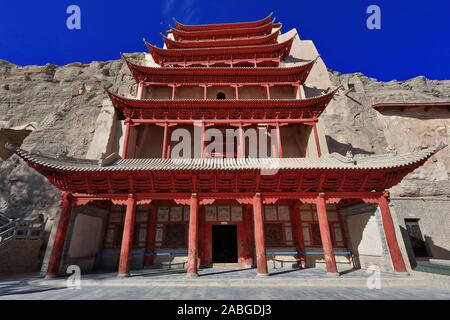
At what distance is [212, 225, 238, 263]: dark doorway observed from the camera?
11266 millimetres

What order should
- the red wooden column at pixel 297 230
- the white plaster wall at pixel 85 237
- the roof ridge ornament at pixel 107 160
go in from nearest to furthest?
the roof ridge ornament at pixel 107 160, the white plaster wall at pixel 85 237, the red wooden column at pixel 297 230

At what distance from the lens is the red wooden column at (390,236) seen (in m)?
8.01

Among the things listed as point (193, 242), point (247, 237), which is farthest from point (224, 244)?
point (193, 242)

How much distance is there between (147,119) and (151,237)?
724 centimetres

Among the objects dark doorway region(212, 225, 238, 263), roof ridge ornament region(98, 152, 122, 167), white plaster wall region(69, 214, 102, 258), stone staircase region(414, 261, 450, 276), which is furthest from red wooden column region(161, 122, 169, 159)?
stone staircase region(414, 261, 450, 276)

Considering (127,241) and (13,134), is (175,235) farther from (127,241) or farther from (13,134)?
(13,134)

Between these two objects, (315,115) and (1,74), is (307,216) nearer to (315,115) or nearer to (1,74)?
(315,115)

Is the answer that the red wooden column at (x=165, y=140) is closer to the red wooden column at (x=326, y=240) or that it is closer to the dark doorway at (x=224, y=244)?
the dark doorway at (x=224, y=244)

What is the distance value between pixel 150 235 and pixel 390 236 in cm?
1066

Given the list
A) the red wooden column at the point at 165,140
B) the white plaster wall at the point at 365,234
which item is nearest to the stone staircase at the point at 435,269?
the white plaster wall at the point at 365,234

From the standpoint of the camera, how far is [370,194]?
29.2 ft

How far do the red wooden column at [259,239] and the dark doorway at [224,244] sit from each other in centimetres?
344

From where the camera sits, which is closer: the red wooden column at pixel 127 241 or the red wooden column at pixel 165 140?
the red wooden column at pixel 127 241

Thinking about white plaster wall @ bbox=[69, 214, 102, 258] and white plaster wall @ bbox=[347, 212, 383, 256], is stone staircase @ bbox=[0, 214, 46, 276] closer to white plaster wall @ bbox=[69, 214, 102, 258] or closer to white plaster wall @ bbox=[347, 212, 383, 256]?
white plaster wall @ bbox=[69, 214, 102, 258]
